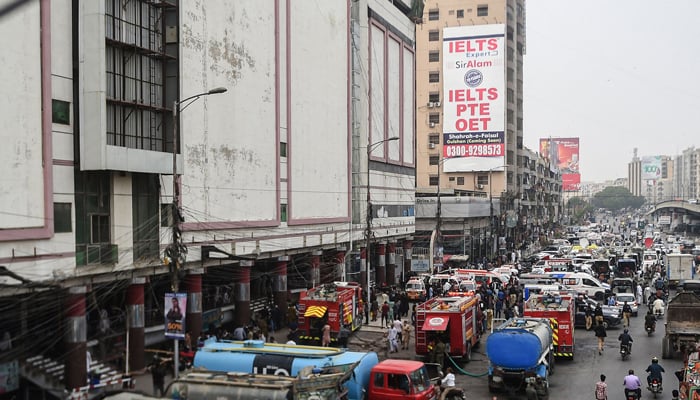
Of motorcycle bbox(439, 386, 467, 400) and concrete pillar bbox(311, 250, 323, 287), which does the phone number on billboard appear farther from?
motorcycle bbox(439, 386, 467, 400)

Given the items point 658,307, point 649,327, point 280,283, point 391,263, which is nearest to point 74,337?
point 280,283

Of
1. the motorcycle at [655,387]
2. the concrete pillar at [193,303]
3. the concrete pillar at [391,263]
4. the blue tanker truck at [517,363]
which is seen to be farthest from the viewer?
the concrete pillar at [391,263]

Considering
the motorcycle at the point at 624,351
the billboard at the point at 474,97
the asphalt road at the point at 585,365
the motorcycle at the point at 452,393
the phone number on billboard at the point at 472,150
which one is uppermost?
the billboard at the point at 474,97

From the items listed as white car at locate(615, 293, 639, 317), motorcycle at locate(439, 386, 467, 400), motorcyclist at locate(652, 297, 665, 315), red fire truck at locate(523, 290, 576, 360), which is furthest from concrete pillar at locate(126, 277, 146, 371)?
motorcyclist at locate(652, 297, 665, 315)

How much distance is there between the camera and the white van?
4509 centimetres

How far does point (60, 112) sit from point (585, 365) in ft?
71.8

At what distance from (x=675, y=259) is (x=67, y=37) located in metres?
45.2

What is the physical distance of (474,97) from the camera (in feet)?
335

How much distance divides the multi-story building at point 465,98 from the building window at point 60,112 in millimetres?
75328

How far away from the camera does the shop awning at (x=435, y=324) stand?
2731cm

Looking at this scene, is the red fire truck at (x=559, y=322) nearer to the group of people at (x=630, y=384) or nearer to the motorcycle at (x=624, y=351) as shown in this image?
the motorcycle at (x=624, y=351)

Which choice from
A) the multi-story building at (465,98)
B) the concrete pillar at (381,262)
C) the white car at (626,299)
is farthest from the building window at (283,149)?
the multi-story building at (465,98)

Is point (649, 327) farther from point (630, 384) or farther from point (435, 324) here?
point (630, 384)

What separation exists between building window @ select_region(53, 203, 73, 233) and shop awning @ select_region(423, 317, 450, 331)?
1322 cm
